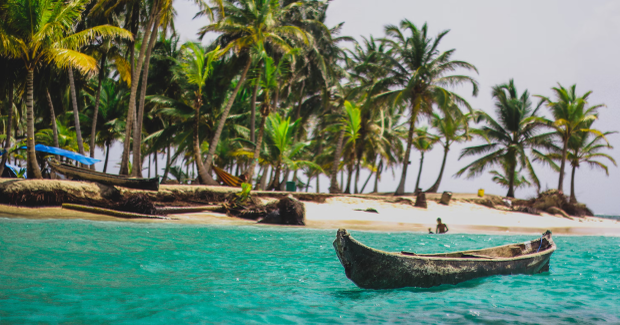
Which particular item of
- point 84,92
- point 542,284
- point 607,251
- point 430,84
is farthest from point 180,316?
point 84,92

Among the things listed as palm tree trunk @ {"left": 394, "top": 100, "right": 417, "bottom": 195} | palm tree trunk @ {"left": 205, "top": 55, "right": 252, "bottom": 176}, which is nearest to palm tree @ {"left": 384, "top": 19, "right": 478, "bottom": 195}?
palm tree trunk @ {"left": 394, "top": 100, "right": 417, "bottom": 195}

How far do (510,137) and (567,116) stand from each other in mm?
3632

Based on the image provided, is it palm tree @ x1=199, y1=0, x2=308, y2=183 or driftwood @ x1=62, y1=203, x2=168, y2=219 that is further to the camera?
palm tree @ x1=199, y1=0, x2=308, y2=183

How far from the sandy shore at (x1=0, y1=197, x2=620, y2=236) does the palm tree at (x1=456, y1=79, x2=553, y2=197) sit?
20.8 ft

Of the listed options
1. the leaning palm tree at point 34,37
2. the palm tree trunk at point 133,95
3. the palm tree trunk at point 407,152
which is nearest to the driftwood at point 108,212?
the leaning palm tree at point 34,37

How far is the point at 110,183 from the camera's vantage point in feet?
54.6

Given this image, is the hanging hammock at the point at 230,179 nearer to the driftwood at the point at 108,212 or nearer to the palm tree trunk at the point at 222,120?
the palm tree trunk at the point at 222,120

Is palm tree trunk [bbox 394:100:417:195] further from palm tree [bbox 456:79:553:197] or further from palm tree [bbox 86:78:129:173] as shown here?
palm tree [bbox 86:78:129:173]

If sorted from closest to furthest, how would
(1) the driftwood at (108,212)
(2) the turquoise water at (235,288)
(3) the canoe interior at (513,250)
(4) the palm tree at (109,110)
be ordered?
(2) the turquoise water at (235,288)
(3) the canoe interior at (513,250)
(1) the driftwood at (108,212)
(4) the palm tree at (109,110)

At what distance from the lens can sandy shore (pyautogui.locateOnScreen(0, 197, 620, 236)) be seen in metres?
14.7

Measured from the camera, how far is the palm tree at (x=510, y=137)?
96.9 feet

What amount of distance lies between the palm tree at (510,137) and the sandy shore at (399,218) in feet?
20.8

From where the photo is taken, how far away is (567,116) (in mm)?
28609

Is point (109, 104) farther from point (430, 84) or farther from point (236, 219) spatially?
point (430, 84)
